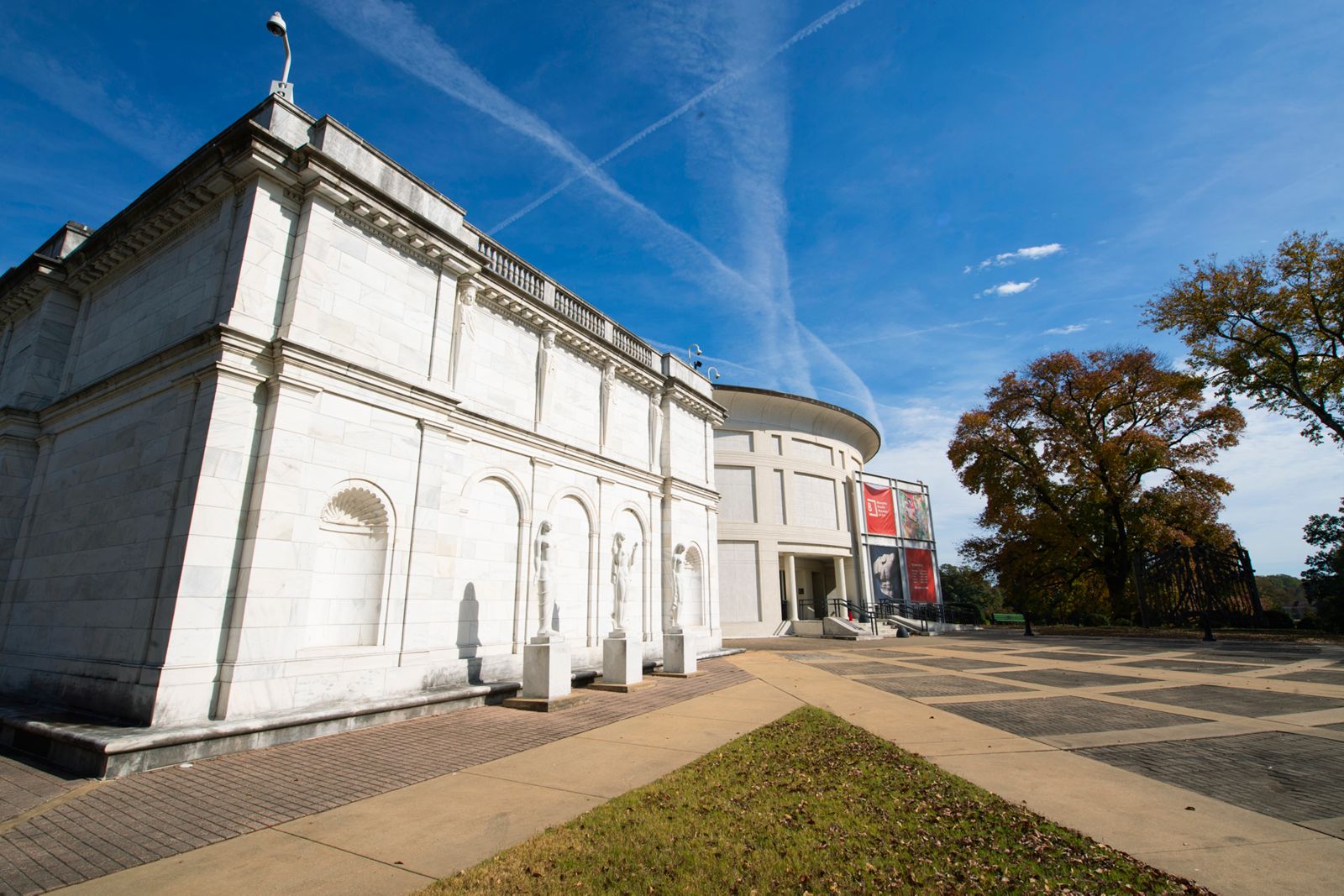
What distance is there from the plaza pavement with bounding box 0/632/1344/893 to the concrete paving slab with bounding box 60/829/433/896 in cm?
2

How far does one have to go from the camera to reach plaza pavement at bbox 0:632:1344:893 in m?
4.71

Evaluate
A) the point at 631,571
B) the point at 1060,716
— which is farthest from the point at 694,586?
the point at 1060,716

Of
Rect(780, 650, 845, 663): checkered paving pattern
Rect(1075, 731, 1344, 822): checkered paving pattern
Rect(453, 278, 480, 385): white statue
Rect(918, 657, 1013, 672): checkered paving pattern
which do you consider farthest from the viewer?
Rect(780, 650, 845, 663): checkered paving pattern

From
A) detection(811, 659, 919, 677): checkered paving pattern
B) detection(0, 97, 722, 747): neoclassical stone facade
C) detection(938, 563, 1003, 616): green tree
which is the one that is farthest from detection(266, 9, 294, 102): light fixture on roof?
detection(938, 563, 1003, 616): green tree

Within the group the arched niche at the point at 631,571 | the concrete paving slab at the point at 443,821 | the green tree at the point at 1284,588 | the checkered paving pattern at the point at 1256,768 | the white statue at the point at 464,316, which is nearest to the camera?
the concrete paving slab at the point at 443,821

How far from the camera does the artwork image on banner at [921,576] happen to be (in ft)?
145

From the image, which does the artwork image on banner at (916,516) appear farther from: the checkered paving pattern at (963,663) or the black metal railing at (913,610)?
the checkered paving pattern at (963,663)

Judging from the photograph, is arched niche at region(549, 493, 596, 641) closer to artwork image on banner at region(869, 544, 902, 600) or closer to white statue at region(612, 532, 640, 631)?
white statue at region(612, 532, 640, 631)

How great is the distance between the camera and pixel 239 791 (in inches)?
266

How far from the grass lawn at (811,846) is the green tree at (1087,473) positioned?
3208cm

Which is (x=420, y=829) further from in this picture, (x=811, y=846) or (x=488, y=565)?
(x=488, y=565)

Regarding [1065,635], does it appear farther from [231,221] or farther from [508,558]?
[231,221]

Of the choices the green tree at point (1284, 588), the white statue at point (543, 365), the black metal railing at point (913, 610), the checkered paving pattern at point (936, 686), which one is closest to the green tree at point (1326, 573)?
the black metal railing at point (913, 610)

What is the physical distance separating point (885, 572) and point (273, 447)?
1589 inches
